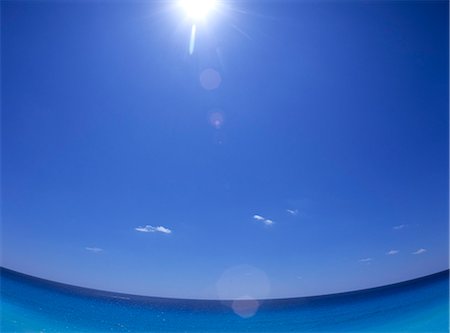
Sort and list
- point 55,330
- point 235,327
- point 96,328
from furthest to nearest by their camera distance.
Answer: point 235,327, point 96,328, point 55,330

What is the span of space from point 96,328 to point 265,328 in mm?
7589

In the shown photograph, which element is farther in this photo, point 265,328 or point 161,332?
point 265,328

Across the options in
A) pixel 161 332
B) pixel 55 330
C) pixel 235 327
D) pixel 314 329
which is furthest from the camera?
pixel 235 327

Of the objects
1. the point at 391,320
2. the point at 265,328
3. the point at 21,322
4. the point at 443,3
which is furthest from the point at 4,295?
the point at 443,3

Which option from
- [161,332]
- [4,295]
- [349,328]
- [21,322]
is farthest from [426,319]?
[4,295]

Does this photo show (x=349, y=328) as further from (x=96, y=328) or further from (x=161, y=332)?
(x=96, y=328)

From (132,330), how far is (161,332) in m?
1.21

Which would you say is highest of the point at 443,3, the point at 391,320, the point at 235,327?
the point at 443,3

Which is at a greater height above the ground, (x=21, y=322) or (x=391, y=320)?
(x=391, y=320)

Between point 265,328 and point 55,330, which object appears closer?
point 55,330

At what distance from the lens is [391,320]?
38.9 ft

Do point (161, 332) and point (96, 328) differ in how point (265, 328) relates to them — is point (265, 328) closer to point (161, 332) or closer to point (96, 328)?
point (161, 332)

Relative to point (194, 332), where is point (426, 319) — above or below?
above

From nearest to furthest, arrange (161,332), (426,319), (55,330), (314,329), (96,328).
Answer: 1. (55,330)
2. (96,328)
3. (426,319)
4. (161,332)
5. (314,329)
